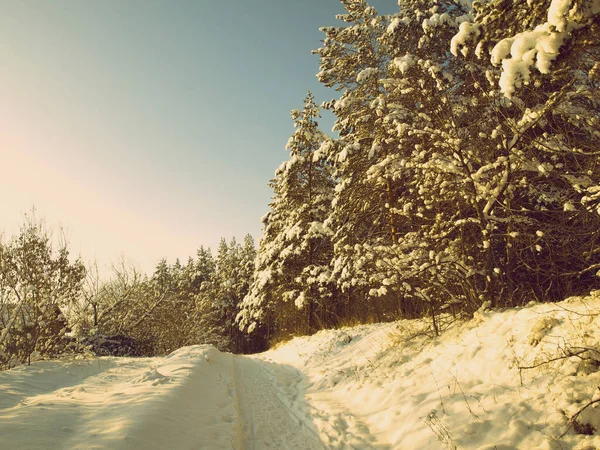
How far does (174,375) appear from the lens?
7.63 metres

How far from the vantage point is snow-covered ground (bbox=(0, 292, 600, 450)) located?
3727 millimetres

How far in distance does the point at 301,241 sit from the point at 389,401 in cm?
1284

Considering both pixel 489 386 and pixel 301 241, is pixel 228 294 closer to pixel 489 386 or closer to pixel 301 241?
pixel 301 241

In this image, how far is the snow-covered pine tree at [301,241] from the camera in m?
17.8

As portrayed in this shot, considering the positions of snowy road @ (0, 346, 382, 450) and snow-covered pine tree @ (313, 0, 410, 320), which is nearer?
snowy road @ (0, 346, 382, 450)

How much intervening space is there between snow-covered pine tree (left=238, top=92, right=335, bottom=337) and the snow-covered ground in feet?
31.4

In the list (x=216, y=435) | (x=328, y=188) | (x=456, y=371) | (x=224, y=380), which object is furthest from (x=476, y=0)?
(x=328, y=188)

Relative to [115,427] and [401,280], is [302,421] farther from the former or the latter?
[401,280]

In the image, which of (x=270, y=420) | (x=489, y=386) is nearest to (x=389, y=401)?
(x=489, y=386)

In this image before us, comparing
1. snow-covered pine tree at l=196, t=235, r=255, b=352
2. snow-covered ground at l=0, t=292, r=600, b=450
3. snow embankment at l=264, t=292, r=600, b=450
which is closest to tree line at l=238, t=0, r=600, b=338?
snow embankment at l=264, t=292, r=600, b=450

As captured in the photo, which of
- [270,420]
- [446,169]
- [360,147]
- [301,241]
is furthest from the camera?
[301,241]

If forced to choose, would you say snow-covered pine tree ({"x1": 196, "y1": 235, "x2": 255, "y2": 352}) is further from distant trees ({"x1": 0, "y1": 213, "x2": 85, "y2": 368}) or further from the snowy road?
the snowy road

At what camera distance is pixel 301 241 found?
1828cm

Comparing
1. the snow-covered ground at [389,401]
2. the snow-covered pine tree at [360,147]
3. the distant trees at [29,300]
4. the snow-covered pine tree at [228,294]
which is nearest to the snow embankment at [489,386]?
the snow-covered ground at [389,401]
